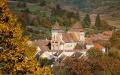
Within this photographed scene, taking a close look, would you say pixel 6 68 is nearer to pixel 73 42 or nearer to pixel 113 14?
pixel 73 42

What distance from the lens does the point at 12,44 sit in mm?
10875

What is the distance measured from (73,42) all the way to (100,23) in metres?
45.3

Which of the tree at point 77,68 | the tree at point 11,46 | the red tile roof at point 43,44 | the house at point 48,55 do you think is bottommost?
the red tile roof at point 43,44

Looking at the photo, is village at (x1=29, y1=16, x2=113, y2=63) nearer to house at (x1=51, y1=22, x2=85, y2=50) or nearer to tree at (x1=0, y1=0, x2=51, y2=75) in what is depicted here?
house at (x1=51, y1=22, x2=85, y2=50)

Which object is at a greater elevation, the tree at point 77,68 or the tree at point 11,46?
the tree at point 11,46

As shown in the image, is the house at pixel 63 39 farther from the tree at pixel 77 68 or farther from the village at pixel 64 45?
the tree at pixel 77 68

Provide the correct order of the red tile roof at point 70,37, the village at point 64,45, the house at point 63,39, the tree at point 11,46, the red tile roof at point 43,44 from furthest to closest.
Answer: the red tile roof at point 70,37
the house at point 63,39
the red tile roof at point 43,44
the village at point 64,45
the tree at point 11,46

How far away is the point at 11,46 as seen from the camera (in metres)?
10.9

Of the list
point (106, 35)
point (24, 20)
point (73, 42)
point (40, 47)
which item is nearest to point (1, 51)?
A: point (40, 47)

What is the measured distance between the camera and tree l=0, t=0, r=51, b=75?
10836 mm

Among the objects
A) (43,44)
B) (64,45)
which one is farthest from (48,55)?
(64,45)

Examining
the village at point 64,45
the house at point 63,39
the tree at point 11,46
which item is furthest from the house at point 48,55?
Result: the tree at point 11,46

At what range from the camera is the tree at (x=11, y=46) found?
10.8 m

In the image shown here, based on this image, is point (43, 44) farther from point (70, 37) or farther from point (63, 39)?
point (70, 37)
